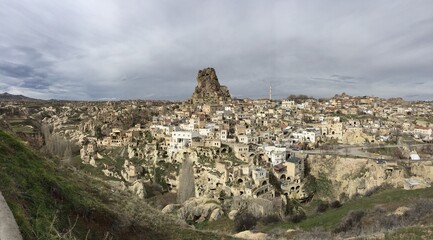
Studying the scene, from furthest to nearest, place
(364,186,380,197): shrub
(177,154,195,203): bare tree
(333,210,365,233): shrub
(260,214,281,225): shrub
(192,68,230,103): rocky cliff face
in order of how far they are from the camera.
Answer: (192,68,230,103): rocky cliff face, (177,154,195,203): bare tree, (364,186,380,197): shrub, (260,214,281,225): shrub, (333,210,365,233): shrub

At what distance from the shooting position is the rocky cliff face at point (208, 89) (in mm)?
104500

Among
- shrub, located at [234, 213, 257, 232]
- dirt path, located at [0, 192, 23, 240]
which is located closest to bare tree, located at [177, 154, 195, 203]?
shrub, located at [234, 213, 257, 232]

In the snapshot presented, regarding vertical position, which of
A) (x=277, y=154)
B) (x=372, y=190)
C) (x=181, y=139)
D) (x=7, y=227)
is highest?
(x=7, y=227)

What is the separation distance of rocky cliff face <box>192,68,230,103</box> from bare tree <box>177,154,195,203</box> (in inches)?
2289

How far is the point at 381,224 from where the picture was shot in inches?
719

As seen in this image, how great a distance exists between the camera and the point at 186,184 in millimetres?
44562

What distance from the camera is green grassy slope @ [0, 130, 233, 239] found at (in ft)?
18.2

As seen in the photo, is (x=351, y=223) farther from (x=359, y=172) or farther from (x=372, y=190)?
(x=359, y=172)

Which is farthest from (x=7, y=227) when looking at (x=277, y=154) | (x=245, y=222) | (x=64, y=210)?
(x=277, y=154)

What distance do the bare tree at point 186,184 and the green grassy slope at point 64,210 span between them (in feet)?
111

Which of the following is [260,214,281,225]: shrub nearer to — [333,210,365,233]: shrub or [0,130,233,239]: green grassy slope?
[333,210,365,233]: shrub

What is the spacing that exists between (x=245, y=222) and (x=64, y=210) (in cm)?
2374

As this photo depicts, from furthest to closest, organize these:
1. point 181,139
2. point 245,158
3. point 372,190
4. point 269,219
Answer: point 181,139 < point 245,158 < point 372,190 < point 269,219

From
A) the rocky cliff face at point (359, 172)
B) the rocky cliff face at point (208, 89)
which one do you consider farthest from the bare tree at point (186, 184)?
the rocky cliff face at point (208, 89)
